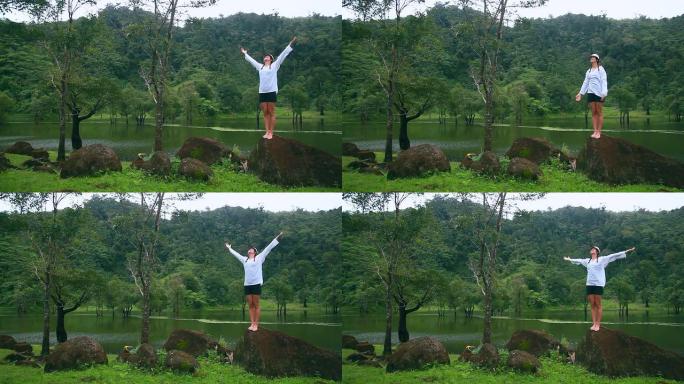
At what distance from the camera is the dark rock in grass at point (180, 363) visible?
1215cm

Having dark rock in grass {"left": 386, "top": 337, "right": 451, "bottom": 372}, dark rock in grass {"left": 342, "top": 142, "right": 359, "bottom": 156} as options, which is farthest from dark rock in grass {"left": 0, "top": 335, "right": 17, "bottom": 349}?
dark rock in grass {"left": 342, "top": 142, "right": 359, "bottom": 156}

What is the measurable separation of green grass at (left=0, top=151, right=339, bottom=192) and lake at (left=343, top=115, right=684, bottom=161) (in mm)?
1001

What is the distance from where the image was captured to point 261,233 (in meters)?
12.7

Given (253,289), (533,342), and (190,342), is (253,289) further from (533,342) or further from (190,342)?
(533,342)

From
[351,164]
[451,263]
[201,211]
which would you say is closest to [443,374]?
[451,263]

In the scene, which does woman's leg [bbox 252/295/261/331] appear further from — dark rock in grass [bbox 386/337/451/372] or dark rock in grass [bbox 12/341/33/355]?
dark rock in grass [bbox 12/341/33/355]

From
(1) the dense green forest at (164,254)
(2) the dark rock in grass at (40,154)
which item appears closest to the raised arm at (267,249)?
(1) the dense green forest at (164,254)

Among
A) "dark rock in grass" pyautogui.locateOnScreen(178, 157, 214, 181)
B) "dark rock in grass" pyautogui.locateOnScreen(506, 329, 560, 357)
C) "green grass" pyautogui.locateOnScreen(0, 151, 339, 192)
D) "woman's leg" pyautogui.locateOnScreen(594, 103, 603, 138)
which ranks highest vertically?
"woman's leg" pyautogui.locateOnScreen(594, 103, 603, 138)

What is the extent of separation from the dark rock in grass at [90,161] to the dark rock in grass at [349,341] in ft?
→ 13.0

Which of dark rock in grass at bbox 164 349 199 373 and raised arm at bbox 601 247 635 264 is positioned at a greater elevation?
raised arm at bbox 601 247 635 264

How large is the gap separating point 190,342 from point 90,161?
2.88 m

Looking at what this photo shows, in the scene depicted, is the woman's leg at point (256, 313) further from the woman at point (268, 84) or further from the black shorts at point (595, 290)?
the black shorts at point (595, 290)

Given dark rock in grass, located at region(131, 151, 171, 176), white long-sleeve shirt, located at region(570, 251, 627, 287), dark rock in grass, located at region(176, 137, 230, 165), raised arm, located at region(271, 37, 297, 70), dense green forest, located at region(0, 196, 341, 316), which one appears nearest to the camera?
raised arm, located at region(271, 37, 297, 70)

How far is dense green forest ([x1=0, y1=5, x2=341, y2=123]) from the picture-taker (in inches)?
477
